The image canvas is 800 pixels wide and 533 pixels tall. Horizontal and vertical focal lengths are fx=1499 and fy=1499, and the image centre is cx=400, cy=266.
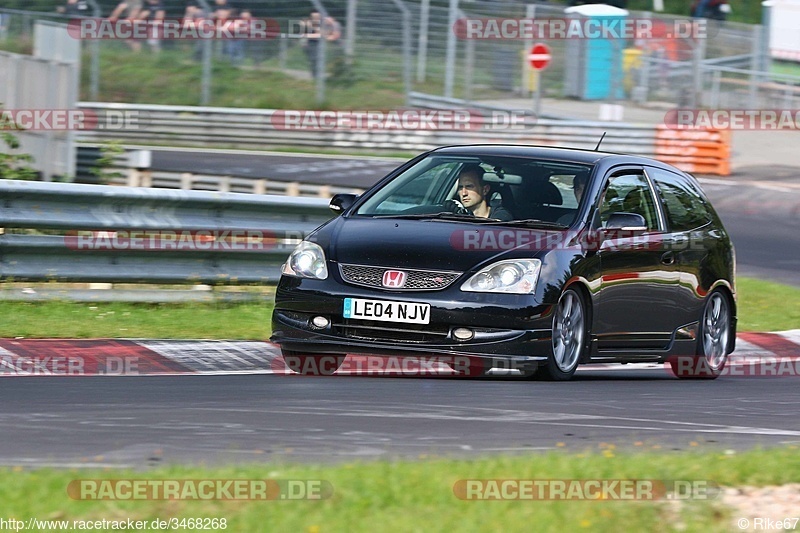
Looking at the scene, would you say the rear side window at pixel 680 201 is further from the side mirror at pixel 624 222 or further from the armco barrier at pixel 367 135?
the armco barrier at pixel 367 135

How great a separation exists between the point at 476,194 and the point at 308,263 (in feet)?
3.94

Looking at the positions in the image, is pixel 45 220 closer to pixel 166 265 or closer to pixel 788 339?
pixel 166 265

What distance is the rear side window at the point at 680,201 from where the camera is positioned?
33.0 ft

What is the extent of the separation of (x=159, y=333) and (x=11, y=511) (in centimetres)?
562

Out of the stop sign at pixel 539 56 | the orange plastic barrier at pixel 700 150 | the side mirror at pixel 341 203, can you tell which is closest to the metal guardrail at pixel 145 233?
the side mirror at pixel 341 203

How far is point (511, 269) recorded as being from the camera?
839 centimetres

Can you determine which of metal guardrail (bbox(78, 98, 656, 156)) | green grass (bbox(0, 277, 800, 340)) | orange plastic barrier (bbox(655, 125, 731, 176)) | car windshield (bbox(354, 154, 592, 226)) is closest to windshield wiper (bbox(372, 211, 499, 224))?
car windshield (bbox(354, 154, 592, 226))

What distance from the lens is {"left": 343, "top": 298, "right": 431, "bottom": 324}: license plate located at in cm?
830

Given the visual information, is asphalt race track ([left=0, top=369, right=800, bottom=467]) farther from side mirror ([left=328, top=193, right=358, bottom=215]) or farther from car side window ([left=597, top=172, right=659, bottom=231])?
side mirror ([left=328, top=193, right=358, bottom=215])

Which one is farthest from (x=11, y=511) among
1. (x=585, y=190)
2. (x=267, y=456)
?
(x=585, y=190)

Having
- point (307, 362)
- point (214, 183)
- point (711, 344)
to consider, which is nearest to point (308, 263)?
point (307, 362)

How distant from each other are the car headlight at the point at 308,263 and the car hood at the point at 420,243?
0.22ft

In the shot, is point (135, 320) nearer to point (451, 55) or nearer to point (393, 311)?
point (393, 311)

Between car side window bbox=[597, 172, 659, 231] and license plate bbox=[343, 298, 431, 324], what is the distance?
1.46 meters
